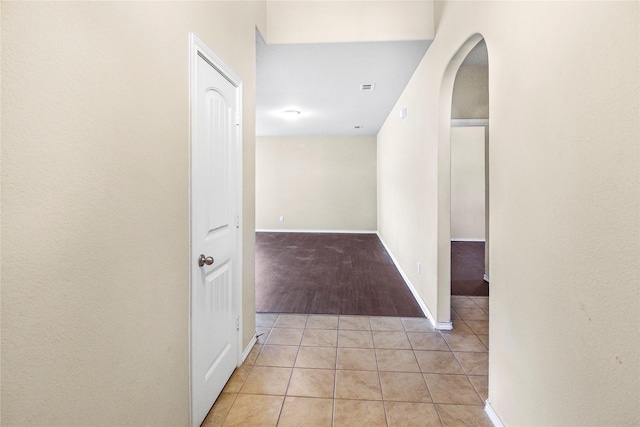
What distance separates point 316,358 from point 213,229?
50.4 inches

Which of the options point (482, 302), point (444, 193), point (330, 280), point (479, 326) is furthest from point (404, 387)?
point (330, 280)

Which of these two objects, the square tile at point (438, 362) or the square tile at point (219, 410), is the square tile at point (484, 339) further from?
the square tile at point (219, 410)

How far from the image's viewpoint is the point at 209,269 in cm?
168

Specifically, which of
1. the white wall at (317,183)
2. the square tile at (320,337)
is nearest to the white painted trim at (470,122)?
the square tile at (320,337)

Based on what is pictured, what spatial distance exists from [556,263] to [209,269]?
161 cm

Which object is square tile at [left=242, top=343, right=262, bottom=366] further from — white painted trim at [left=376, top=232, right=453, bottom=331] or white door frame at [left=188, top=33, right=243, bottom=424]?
white painted trim at [left=376, top=232, right=453, bottom=331]

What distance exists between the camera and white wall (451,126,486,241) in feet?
23.6

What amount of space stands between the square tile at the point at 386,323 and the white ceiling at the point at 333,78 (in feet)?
8.81

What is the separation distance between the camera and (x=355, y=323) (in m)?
2.86

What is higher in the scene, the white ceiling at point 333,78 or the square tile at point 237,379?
the white ceiling at point 333,78

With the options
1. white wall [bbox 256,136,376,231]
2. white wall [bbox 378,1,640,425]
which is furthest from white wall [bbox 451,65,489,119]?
white wall [bbox 256,136,376,231]

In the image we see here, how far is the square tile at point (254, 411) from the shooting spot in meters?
1.65

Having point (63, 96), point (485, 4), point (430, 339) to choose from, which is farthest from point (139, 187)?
point (430, 339)

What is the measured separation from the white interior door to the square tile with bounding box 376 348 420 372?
1063 millimetres
